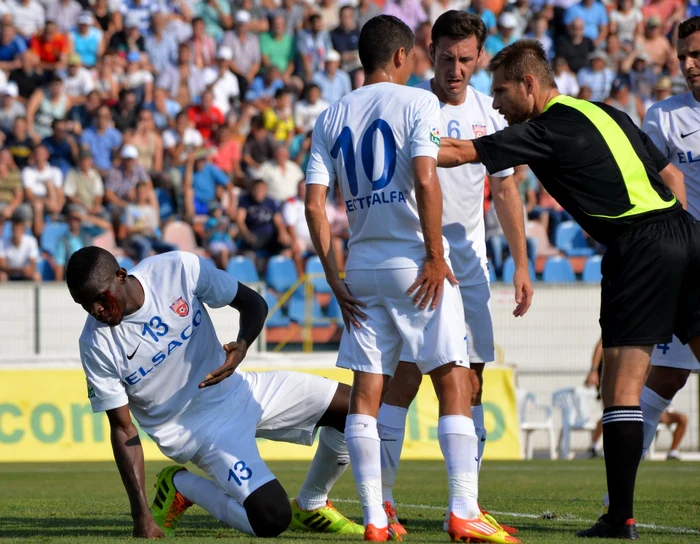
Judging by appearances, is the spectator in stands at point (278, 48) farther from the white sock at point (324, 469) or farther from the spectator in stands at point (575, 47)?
the white sock at point (324, 469)

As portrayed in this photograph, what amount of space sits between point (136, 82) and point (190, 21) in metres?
2.21

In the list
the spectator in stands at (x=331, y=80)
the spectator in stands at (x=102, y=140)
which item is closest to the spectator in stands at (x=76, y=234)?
the spectator in stands at (x=102, y=140)

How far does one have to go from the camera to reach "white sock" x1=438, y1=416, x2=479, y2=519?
17.8 feet

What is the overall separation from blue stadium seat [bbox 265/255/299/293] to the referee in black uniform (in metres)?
10.9

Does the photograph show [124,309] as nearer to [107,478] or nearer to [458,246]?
[458,246]

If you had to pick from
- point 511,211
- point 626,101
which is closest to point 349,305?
point 511,211

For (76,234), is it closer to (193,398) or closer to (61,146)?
(61,146)

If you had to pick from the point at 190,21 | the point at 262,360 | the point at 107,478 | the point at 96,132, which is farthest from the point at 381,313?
the point at 190,21

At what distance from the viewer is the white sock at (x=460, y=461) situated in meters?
5.41

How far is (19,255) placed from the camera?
53.7 feet

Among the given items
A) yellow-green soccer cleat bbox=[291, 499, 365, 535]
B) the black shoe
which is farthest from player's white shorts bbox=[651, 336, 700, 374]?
yellow-green soccer cleat bbox=[291, 499, 365, 535]

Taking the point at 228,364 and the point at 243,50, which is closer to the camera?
the point at 228,364

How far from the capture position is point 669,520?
678 centimetres

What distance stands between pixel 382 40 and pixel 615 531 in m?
2.72
